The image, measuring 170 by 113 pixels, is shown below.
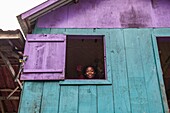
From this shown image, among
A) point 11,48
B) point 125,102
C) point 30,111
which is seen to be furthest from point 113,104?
point 11,48

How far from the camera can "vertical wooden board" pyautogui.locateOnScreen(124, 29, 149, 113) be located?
12.4ft

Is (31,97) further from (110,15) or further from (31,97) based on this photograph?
(110,15)

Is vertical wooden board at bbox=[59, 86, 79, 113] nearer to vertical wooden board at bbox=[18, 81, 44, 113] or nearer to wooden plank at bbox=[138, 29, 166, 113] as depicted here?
vertical wooden board at bbox=[18, 81, 44, 113]

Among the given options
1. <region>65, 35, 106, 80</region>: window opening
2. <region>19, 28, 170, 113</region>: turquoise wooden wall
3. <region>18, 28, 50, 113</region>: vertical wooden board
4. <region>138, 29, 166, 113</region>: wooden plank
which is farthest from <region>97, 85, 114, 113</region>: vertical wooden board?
<region>65, 35, 106, 80</region>: window opening

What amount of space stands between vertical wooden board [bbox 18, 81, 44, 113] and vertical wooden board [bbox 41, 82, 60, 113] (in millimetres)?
71

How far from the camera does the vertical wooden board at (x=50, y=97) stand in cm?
373

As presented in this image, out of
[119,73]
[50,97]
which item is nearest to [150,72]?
[119,73]

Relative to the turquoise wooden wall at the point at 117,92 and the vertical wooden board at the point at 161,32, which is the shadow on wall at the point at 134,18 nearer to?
the vertical wooden board at the point at 161,32

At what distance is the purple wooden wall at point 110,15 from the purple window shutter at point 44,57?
0.42 metres

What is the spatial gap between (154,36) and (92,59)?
2677 mm

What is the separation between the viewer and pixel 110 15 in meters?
4.92

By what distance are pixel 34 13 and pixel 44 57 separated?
1.01 m

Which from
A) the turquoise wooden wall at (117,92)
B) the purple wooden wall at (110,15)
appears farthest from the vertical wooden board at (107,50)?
the purple wooden wall at (110,15)

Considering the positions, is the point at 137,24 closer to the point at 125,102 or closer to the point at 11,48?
the point at 125,102
